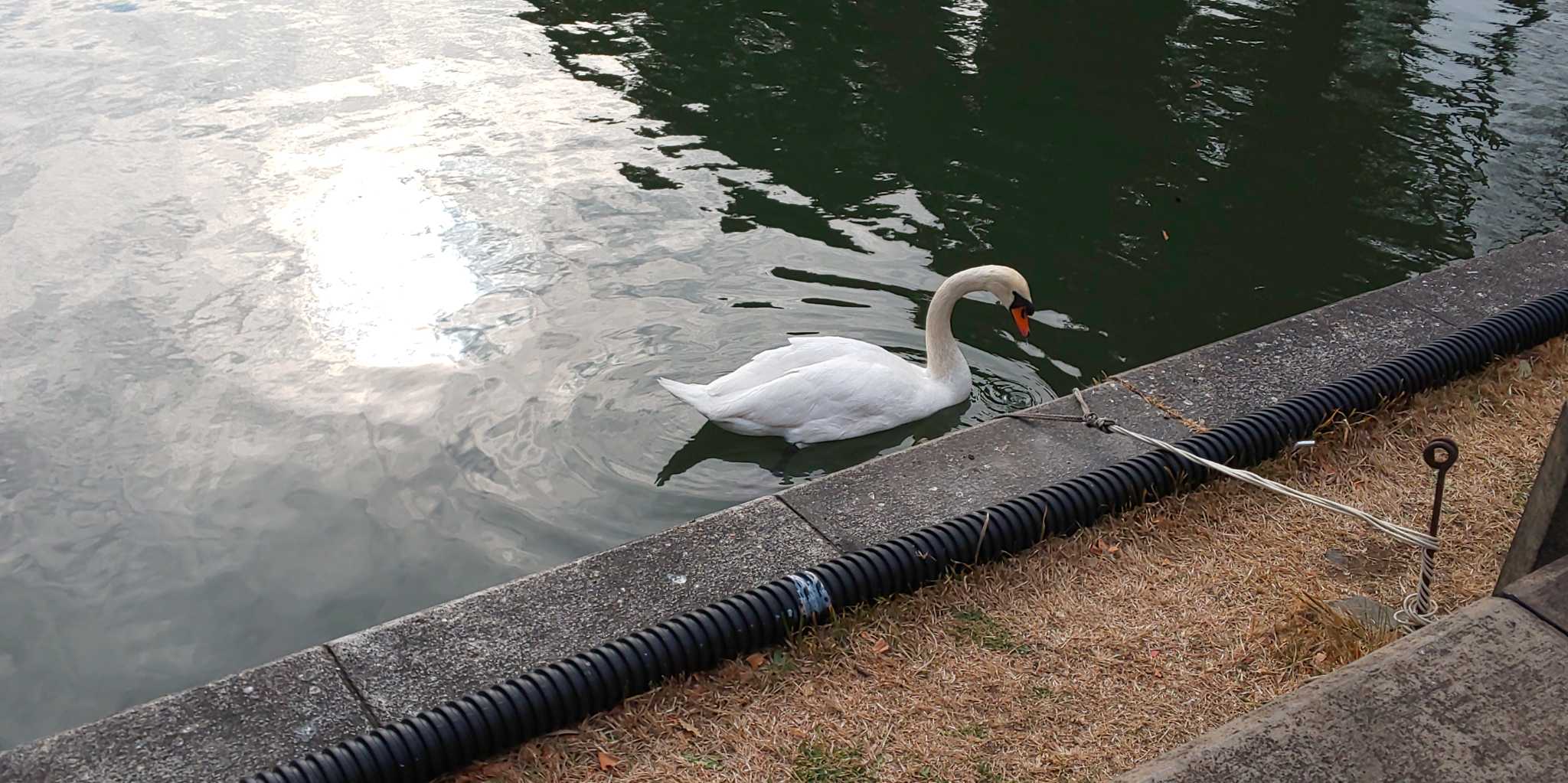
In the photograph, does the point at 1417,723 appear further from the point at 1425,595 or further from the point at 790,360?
the point at 790,360

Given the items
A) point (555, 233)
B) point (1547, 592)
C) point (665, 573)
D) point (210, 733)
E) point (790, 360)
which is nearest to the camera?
point (1547, 592)

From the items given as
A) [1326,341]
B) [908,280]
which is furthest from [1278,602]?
[908,280]

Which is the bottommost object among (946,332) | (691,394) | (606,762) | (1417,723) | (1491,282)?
(691,394)

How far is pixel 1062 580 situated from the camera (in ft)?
13.6

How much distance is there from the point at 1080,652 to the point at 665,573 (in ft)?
4.15

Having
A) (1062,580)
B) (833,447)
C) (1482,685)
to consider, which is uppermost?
(1482,685)

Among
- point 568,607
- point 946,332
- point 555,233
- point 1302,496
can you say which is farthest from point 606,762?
point 555,233

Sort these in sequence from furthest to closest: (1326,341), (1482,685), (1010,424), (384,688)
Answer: (1326,341), (1010,424), (384,688), (1482,685)

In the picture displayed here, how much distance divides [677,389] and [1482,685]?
357 cm

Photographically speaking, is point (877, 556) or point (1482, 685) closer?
point (1482, 685)

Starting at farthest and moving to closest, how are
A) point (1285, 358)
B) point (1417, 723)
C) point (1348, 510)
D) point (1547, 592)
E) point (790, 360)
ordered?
1. point (790, 360)
2. point (1285, 358)
3. point (1348, 510)
4. point (1547, 592)
5. point (1417, 723)

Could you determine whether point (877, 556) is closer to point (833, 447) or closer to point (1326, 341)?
point (833, 447)

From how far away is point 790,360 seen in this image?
5852 mm

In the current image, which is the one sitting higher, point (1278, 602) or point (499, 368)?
point (1278, 602)
